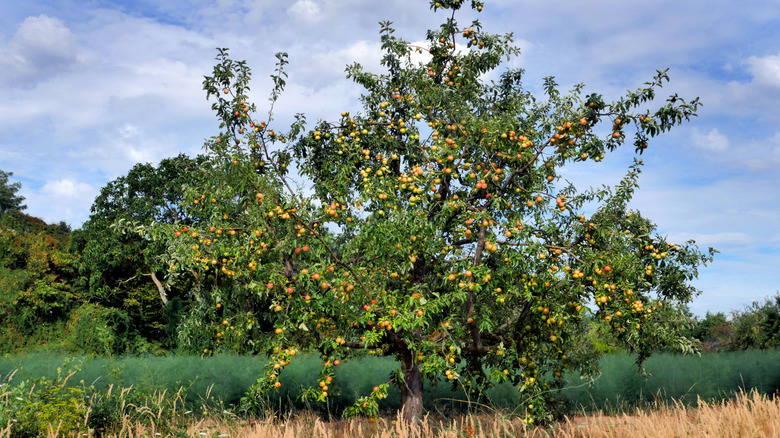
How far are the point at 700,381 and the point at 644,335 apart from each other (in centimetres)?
691

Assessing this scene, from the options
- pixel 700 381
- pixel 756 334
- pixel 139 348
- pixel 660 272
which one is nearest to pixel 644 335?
pixel 660 272

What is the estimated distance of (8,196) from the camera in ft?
145

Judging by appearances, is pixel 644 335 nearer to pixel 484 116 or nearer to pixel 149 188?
pixel 484 116

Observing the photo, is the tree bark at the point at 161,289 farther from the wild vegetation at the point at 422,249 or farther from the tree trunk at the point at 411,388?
the tree trunk at the point at 411,388

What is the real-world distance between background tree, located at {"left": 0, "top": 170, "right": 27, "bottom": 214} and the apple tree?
1763 inches

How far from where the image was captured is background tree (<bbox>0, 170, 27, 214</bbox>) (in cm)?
4408

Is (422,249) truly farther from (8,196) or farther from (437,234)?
(8,196)

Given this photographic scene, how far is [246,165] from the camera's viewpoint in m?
7.06

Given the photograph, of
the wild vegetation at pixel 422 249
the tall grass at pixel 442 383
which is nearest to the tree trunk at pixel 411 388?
the wild vegetation at pixel 422 249

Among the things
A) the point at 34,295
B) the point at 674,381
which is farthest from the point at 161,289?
the point at 674,381

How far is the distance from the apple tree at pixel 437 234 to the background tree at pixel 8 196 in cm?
4477

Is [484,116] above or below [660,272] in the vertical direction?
above

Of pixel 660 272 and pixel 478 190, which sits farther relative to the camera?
pixel 660 272

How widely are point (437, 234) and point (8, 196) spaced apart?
156 ft
